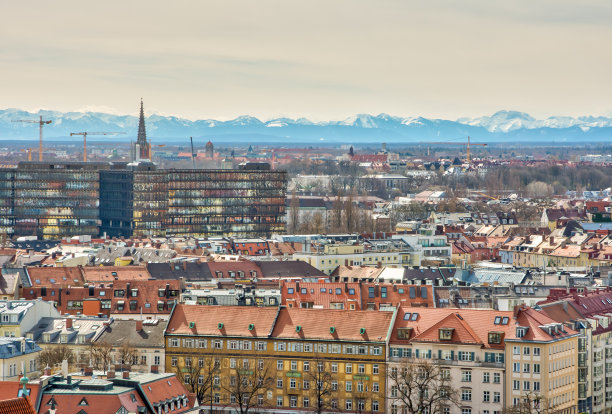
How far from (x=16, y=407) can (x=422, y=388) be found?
3581 cm

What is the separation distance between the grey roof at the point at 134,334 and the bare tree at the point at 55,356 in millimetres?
2963

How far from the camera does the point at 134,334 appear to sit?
305ft

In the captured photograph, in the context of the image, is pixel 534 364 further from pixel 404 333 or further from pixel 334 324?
pixel 334 324

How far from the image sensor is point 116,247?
509ft

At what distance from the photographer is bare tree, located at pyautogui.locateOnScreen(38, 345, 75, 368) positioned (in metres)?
87.4

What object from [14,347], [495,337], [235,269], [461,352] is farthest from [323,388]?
[235,269]

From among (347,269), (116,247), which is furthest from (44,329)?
(116,247)

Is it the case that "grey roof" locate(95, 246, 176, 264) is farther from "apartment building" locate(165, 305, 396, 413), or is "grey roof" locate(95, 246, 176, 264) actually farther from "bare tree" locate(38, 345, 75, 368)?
"apartment building" locate(165, 305, 396, 413)

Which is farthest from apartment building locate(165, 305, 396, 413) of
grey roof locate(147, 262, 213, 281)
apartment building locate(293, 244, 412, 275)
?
apartment building locate(293, 244, 412, 275)

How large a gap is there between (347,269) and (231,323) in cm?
4155

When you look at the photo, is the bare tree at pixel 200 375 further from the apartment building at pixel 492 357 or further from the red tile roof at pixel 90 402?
the red tile roof at pixel 90 402

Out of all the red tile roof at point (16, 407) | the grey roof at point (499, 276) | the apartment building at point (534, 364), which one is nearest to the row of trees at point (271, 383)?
the apartment building at point (534, 364)

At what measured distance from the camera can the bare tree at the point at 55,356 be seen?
3440 inches

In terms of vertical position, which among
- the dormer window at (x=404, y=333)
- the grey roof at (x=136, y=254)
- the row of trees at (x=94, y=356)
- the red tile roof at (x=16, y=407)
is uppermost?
the red tile roof at (x=16, y=407)
